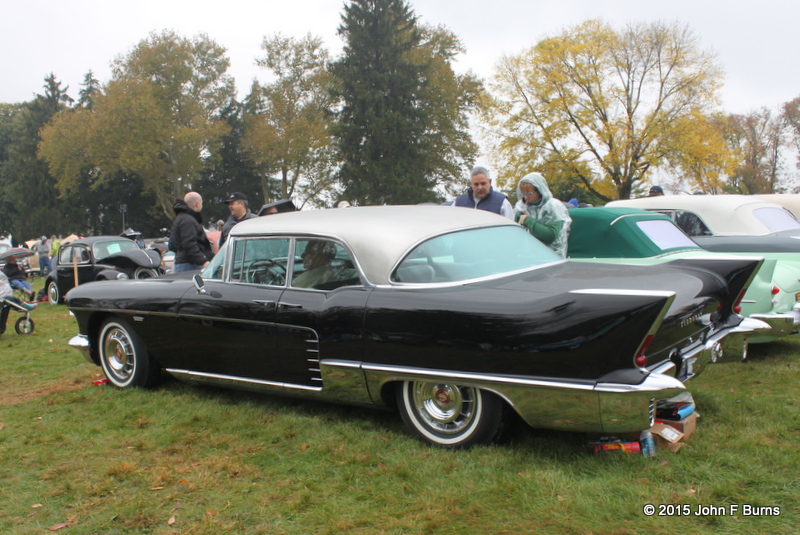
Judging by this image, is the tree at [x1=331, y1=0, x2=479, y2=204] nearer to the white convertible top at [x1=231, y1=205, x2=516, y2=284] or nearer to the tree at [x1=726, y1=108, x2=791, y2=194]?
the tree at [x1=726, y1=108, x2=791, y2=194]

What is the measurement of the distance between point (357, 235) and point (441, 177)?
36.6 m

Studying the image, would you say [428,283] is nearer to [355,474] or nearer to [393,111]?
[355,474]

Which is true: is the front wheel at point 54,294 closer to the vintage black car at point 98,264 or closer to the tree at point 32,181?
the vintage black car at point 98,264

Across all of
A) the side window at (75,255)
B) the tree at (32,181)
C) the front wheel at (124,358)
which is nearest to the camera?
the front wheel at (124,358)

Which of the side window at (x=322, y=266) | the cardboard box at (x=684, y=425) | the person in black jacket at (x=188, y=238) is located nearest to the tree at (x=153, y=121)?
the person in black jacket at (x=188, y=238)

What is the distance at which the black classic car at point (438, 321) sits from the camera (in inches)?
124

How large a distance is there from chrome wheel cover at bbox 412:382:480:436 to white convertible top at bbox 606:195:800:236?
5.78m

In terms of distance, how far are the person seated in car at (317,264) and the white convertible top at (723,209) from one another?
19.0ft

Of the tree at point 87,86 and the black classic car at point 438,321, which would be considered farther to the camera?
the tree at point 87,86

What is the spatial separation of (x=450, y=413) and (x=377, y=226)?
4.24 feet

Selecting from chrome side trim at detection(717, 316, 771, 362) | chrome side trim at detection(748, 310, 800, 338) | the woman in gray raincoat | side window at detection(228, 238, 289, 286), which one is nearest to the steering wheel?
side window at detection(228, 238, 289, 286)

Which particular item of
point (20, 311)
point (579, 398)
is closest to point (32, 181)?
point (20, 311)

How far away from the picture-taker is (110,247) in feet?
47.9

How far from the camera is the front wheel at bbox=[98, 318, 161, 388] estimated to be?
5422mm
